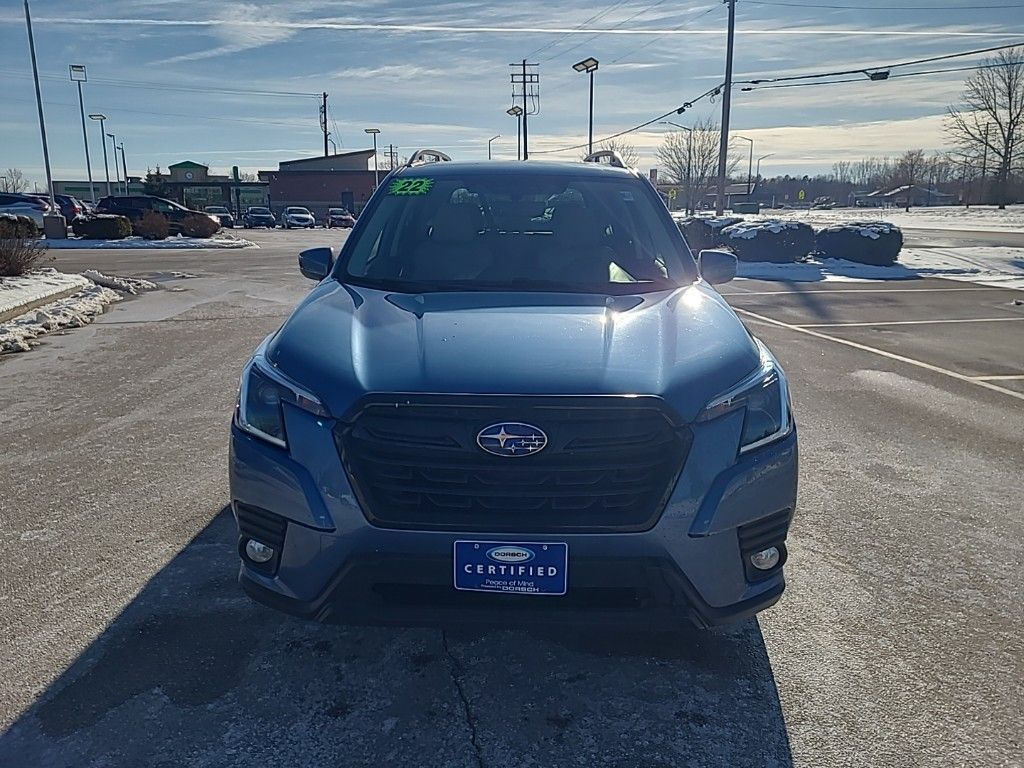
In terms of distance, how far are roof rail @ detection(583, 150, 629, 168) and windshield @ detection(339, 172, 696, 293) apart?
56cm

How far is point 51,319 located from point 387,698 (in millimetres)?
9244

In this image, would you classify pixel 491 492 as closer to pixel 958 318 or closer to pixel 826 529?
pixel 826 529

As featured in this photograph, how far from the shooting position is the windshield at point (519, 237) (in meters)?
3.71

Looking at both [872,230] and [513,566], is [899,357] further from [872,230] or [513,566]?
[872,230]

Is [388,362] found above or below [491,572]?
above

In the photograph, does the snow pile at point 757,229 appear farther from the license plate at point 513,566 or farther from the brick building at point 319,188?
the brick building at point 319,188

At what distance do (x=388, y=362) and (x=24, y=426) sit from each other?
4457mm

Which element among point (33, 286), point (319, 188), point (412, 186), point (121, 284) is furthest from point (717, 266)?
point (319, 188)

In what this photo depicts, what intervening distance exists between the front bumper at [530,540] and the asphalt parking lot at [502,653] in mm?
176

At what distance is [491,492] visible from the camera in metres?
2.44

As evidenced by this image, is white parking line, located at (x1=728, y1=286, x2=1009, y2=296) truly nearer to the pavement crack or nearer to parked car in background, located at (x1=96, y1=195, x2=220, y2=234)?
the pavement crack

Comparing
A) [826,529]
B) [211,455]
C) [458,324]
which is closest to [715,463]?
[458,324]

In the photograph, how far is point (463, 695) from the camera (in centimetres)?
271

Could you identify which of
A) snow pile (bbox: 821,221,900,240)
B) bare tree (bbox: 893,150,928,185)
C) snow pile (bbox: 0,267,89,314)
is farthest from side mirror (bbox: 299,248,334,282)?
bare tree (bbox: 893,150,928,185)
